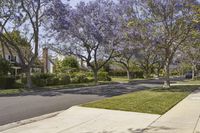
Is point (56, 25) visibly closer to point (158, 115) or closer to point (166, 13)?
point (166, 13)

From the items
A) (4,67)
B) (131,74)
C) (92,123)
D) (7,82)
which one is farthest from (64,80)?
(131,74)

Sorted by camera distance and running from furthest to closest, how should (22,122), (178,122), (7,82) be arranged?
(7,82) → (22,122) → (178,122)

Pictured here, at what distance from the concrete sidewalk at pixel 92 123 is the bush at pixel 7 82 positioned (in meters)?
22.3

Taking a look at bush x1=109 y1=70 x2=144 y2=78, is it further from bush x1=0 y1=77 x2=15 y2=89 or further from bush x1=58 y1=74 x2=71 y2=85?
bush x1=0 y1=77 x2=15 y2=89

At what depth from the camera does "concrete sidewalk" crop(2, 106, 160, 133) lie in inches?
401

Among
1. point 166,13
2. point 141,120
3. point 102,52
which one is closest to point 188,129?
point 141,120

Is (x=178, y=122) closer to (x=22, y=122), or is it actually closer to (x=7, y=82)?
(x=22, y=122)

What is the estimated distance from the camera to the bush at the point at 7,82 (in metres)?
34.9

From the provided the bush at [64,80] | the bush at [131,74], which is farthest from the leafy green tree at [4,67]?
the bush at [131,74]

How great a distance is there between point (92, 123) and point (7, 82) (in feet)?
83.8

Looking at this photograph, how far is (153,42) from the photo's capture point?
28984 millimetres

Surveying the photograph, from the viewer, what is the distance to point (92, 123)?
37.1 ft

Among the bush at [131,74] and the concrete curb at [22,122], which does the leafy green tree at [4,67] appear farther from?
the bush at [131,74]

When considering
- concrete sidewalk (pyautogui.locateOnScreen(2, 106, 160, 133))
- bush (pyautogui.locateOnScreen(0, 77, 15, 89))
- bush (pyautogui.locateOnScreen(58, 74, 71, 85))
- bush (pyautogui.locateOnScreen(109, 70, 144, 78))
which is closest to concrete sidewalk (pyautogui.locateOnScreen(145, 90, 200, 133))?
concrete sidewalk (pyautogui.locateOnScreen(2, 106, 160, 133))
